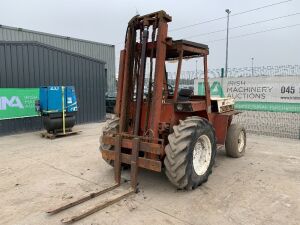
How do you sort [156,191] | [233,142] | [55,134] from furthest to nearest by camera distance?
[55,134] < [233,142] < [156,191]

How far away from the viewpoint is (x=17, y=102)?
393 inches

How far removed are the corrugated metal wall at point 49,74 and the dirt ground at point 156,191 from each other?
341 centimetres

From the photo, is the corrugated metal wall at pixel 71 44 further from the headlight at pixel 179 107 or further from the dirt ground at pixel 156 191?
the headlight at pixel 179 107

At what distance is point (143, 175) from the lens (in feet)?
18.0

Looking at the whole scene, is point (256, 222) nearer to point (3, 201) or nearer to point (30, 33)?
point (3, 201)

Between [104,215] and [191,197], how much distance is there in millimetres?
1412

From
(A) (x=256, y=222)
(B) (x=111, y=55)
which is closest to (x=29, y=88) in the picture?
(A) (x=256, y=222)

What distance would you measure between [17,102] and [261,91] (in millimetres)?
8577

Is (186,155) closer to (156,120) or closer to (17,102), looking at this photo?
(156,120)

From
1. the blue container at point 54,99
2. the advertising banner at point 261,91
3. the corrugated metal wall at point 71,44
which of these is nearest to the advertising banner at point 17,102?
the blue container at point 54,99

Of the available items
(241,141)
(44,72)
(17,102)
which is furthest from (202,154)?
(44,72)

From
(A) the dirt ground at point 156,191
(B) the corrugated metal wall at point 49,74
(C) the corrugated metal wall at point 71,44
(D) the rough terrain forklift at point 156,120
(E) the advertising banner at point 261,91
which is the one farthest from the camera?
(C) the corrugated metal wall at point 71,44

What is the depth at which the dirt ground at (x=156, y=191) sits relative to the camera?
383 cm

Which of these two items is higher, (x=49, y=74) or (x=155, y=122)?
(x=49, y=74)
